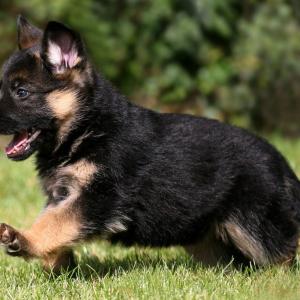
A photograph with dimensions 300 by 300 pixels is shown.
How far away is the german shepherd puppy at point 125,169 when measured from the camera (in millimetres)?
4508

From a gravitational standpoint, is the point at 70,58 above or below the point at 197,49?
above

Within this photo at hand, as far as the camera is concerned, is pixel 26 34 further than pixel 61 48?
Yes

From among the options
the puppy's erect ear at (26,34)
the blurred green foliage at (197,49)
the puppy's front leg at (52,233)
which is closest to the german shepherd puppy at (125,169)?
the puppy's front leg at (52,233)

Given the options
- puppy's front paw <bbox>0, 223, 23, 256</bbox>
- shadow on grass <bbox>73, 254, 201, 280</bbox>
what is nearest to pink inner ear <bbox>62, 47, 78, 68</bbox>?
puppy's front paw <bbox>0, 223, 23, 256</bbox>

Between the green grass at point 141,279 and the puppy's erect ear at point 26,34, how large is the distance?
5.30 feet

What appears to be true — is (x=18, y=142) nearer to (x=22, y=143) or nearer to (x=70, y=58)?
(x=22, y=143)

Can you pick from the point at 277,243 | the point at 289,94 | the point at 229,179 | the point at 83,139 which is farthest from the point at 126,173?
the point at 289,94

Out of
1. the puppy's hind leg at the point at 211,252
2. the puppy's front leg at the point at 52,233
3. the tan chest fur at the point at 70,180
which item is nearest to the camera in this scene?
the puppy's front leg at the point at 52,233

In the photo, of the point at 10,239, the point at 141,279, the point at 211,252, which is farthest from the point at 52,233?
the point at 211,252

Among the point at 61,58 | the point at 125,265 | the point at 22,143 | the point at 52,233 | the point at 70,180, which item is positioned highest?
the point at 61,58

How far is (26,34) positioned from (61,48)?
2.08ft

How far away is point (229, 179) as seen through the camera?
4.86 m

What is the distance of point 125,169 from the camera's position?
15.2ft

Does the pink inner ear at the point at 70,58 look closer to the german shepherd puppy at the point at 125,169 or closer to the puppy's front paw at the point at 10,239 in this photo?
the german shepherd puppy at the point at 125,169
